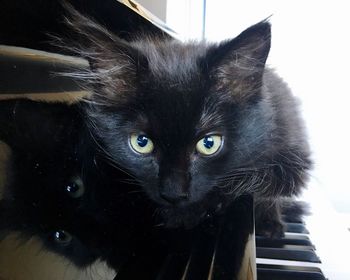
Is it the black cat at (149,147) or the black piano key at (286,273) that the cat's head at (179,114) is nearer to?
the black cat at (149,147)

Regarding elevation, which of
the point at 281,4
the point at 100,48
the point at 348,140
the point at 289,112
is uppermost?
the point at 281,4

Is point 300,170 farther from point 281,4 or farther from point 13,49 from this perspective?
point 281,4

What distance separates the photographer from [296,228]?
3.00 feet

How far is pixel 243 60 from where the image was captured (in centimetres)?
71

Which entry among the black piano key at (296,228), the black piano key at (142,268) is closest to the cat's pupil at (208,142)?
the black piano key at (142,268)

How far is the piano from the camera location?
0.45 m

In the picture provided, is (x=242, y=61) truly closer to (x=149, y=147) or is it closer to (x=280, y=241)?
(x=149, y=147)

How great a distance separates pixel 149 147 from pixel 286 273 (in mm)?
316

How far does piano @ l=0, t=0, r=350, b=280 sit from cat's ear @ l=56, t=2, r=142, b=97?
2 cm

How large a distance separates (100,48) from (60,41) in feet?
0.20

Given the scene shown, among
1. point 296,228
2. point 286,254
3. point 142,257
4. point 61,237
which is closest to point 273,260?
point 286,254

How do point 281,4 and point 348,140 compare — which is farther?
point 348,140

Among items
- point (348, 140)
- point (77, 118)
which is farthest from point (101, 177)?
point (348, 140)

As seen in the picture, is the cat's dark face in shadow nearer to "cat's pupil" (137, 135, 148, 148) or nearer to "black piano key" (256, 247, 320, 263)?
"cat's pupil" (137, 135, 148, 148)
